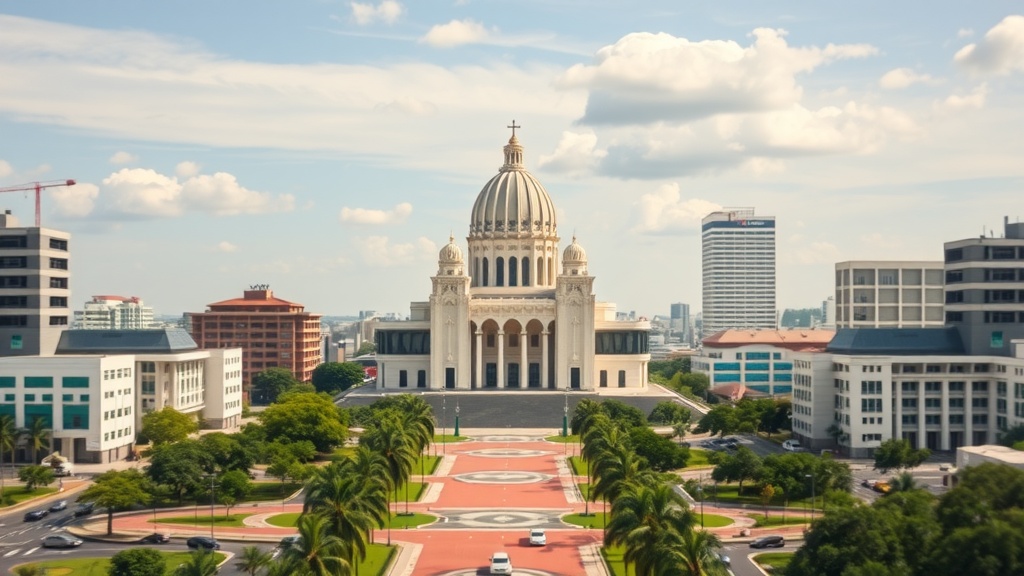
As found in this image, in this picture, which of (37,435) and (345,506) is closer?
(345,506)

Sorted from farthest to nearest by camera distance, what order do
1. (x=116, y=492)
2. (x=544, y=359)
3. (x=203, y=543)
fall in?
(x=544, y=359) < (x=116, y=492) < (x=203, y=543)

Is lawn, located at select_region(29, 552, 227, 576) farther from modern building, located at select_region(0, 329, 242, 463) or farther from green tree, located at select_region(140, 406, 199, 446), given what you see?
green tree, located at select_region(140, 406, 199, 446)

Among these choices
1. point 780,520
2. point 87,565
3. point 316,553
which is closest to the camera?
point 316,553

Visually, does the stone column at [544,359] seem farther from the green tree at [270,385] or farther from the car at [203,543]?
the car at [203,543]

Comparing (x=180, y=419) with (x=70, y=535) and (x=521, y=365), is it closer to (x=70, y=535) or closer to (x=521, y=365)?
(x=70, y=535)

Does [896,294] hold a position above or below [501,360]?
above

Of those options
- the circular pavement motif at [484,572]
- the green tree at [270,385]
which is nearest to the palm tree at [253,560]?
→ the circular pavement motif at [484,572]

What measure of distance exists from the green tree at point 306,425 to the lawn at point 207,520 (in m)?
22.1

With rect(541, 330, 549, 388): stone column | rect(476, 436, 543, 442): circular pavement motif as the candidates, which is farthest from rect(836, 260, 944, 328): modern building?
rect(476, 436, 543, 442): circular pavement motif

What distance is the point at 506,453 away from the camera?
393 ft

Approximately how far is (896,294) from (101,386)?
341 ft

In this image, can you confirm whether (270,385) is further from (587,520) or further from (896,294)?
(587,520)

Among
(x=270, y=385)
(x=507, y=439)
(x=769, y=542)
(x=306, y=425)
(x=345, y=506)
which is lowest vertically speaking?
(x=769, y=542)

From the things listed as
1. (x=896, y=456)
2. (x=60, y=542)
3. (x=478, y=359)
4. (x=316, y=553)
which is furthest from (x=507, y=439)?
(x=316, y=553)
